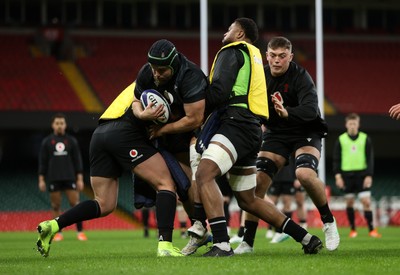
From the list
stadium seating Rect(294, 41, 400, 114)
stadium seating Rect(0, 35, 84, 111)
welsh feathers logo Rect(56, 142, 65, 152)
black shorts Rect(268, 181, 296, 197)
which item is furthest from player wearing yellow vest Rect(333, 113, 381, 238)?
stadium seating Rect(0, 35, 84, 111)

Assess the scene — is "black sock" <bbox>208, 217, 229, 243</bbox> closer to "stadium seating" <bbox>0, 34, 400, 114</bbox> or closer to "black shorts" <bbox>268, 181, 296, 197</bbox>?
"black shorts" <bbox>268, 181, 296, 197</bbox>

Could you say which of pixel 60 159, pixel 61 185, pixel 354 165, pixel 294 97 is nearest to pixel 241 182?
pixel 294 97

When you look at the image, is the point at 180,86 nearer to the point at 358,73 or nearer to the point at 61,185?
the point at 61,185

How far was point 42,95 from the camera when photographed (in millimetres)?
26000

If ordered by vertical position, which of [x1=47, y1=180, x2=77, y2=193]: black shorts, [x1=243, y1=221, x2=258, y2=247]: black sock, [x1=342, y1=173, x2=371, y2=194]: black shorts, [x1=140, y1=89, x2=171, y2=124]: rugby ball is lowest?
[x1=342, y1=173, x2=371, y2=194]: black shorts

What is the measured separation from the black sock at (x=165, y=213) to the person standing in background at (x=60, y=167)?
7823mm

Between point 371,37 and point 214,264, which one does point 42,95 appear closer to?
point 371,37

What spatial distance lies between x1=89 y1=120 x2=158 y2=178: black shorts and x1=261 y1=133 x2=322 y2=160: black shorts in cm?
148

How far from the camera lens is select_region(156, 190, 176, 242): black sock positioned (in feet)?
24.6

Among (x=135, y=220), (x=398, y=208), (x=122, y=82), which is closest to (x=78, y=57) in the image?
(x=122, y=82)

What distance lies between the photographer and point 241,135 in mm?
7453

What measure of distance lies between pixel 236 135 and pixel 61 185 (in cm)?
844

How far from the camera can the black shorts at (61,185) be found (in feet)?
50.2

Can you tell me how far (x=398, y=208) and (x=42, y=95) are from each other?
10425 mm
